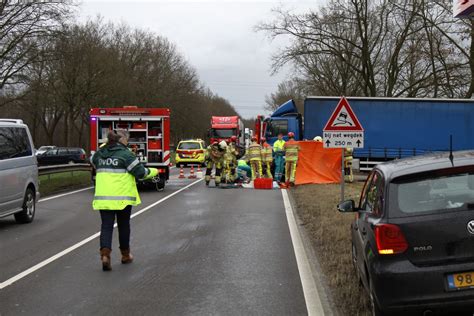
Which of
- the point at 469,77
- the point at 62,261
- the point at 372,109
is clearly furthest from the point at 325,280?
the point at 469,77

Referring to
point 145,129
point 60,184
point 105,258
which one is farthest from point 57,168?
point 105,258

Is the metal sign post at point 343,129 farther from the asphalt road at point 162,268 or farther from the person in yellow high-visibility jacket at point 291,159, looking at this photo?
the person in yellow high-visibility jacket at point 291,159

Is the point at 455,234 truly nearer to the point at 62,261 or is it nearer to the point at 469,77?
the point at 62,261

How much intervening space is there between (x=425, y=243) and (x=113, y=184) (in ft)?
13.9

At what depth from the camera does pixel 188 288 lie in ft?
20.2

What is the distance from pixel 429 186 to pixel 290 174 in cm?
1484

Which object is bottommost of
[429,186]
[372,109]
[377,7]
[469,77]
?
[429,186]

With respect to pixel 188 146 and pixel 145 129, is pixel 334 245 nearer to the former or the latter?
pixel 145 129

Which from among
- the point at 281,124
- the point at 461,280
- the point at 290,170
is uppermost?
the point at 281,124

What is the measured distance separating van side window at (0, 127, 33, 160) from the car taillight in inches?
323

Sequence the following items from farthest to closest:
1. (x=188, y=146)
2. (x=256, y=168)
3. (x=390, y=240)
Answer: (x=188, y=146) → (x=256, y=168) → (x=390, y=240)

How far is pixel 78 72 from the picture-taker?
40.1 meters

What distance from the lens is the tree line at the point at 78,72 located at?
23656 millimetres

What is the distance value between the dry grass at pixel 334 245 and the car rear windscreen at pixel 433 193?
135 cm
